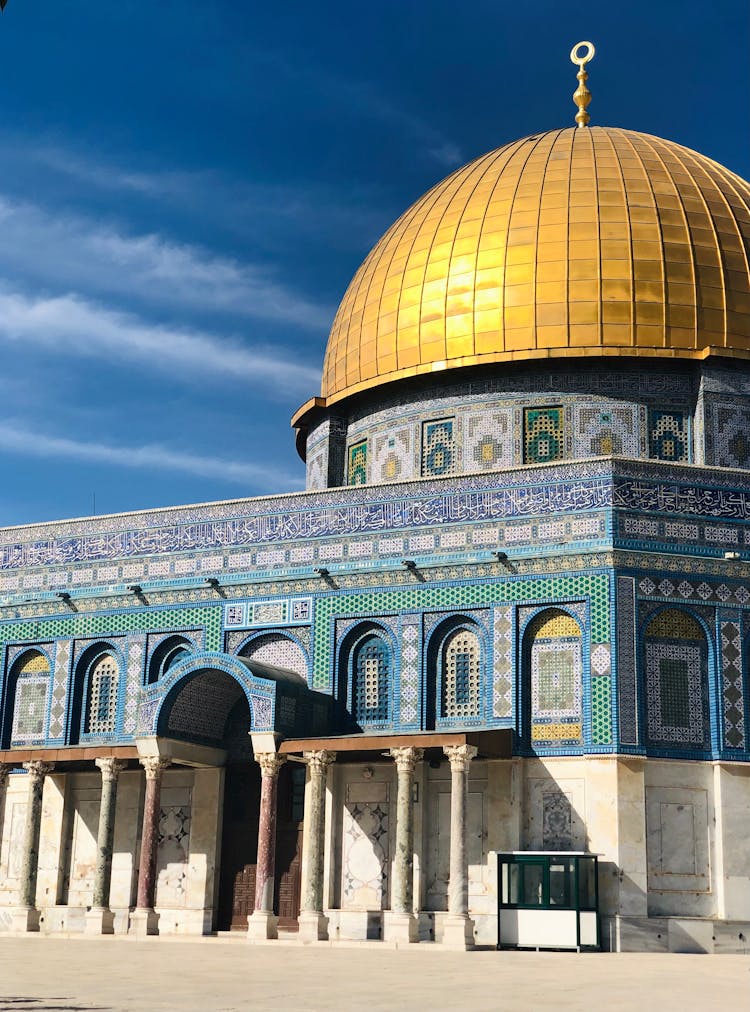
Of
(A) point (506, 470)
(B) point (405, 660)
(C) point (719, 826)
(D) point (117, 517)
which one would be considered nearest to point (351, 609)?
(B) point (405, 660)

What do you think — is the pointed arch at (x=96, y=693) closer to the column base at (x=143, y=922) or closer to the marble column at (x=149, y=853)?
the marble column at (x=149, y=853)

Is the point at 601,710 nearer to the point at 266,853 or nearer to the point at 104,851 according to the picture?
the point at 266,853

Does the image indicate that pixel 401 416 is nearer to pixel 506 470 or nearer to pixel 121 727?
pixel 506 470

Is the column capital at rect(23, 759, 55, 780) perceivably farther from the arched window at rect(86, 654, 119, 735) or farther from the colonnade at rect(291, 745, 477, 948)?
the colonnade at rect(291, 745, 477, 948)

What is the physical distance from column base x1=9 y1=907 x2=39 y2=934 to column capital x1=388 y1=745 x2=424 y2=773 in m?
6.71

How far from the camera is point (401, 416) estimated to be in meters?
26.3

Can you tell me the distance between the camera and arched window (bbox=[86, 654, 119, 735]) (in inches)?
933

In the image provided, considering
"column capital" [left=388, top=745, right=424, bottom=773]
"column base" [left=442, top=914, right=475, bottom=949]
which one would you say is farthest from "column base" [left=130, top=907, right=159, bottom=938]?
"column base" [left=442, top=914, right=475, bottom=949]

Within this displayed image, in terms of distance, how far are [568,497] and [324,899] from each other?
23.1 feet

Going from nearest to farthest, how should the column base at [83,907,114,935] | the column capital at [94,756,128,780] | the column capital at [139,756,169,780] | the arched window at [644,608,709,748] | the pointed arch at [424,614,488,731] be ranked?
1. the arched window at [644,608,709,748]
2. the pointed arch at [424,614,488,731]
3. the column capital at [139,756,169,780]
4. the column base at [83,907,114,935]
5. the column capital at [94,756,128,780]

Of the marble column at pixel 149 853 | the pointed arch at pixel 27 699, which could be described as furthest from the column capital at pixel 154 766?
the pointed arch at pixel 27 699

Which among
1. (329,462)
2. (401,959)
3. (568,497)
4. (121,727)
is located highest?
(329,462)

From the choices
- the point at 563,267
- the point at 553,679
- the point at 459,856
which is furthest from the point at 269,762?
the point at 563,267

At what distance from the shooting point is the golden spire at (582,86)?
29.5m
